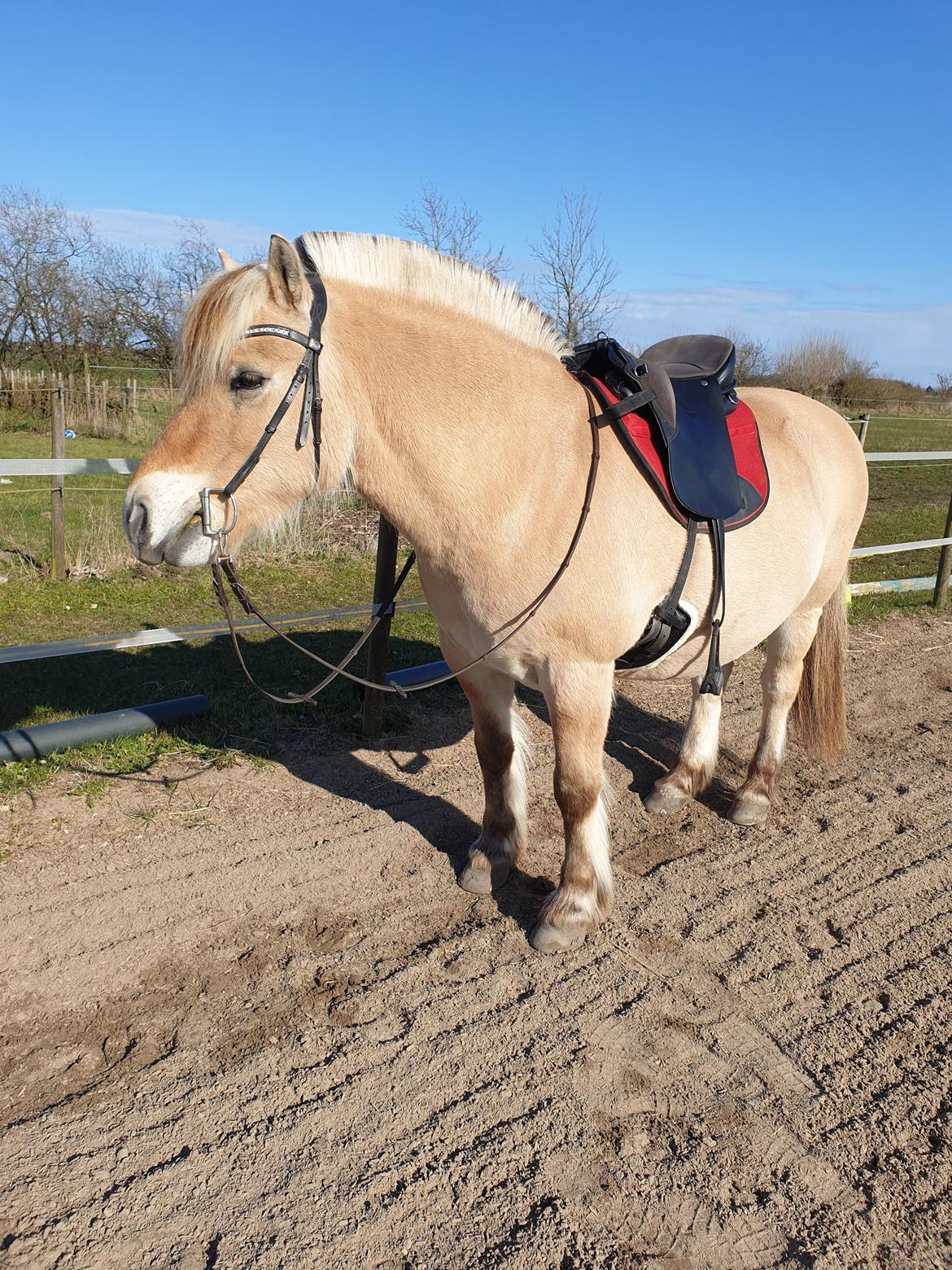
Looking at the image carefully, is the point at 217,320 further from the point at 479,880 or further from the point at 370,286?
the point at 479,880

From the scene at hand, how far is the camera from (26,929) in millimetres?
2848

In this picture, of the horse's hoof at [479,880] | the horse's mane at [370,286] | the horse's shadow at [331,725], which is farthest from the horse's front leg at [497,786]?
the horse's mane at [370,286]

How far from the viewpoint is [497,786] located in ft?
11.2

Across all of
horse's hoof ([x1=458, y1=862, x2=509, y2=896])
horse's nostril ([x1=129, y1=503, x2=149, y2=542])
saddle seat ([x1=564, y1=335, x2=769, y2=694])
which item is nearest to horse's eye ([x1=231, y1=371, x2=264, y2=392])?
horse's nostril ([x1=129, y1=503, x2=149, y2=542])

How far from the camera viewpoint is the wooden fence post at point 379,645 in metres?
4.25

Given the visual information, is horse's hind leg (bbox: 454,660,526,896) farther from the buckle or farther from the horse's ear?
the horse's ear

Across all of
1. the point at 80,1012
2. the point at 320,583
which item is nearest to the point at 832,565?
the point at 80,1012

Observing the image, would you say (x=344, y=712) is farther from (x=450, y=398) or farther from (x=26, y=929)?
(x=450, y=398)

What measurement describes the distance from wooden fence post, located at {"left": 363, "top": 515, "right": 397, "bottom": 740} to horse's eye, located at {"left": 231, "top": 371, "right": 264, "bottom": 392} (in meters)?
1.90

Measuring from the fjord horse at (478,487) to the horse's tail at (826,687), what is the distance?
1.00 m

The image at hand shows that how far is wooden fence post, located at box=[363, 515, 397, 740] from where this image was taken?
4.25 m

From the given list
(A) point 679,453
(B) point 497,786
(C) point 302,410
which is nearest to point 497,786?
(B) point 497,786

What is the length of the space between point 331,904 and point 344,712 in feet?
5.89

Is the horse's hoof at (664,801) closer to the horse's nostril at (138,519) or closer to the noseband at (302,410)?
the noseband at (302,410)
